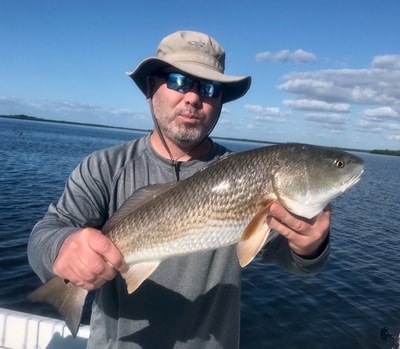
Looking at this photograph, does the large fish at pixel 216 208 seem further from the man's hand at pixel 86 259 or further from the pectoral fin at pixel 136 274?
the man's hand at pixel 86 259

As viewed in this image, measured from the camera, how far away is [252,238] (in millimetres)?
3070

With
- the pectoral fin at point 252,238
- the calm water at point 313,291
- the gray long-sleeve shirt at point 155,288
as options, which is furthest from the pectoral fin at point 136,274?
the calm water at point 313,291

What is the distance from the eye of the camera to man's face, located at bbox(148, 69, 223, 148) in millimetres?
3641

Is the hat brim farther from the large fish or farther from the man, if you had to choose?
the large fish

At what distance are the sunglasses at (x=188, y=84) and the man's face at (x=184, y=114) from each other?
29mm

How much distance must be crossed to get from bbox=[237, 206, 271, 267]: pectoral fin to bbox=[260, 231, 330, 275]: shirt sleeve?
1.45ft

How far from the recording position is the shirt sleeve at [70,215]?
297 cm

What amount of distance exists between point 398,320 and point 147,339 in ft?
35.6

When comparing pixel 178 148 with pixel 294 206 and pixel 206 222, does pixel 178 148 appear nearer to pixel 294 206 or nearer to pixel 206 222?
pixel 206 222

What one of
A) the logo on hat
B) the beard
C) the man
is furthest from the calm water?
the logo on hat

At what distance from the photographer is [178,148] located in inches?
149

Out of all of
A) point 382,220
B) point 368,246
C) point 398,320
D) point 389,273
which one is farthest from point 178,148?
point 382,220

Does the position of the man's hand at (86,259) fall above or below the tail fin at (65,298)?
above

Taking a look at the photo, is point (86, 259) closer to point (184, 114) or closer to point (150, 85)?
point (184, 114)
